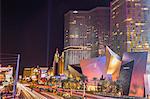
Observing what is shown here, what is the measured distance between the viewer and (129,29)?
781 inches

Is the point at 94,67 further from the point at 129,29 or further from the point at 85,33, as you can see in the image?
the point at 85,33

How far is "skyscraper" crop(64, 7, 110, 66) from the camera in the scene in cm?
2152

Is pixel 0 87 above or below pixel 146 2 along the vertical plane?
below

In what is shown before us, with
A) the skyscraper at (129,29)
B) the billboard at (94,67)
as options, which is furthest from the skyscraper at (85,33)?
the billboard at (94,67)

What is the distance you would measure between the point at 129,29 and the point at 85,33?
13.1 ft

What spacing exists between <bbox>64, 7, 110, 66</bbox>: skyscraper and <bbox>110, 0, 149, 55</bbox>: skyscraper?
1.27 m

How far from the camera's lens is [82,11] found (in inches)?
930

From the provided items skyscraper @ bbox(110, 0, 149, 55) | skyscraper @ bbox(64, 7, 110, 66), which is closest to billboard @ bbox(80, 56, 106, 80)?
skyscraper @ bbox(110, 0, 149, 55)

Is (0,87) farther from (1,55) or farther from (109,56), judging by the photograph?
(109,56)

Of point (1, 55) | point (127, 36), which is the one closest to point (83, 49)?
point (127, 36)

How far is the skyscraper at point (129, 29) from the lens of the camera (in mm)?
19250

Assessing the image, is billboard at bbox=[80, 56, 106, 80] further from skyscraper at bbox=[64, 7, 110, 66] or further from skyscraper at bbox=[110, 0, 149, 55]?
skyscraper at bbox=[64, 7, 110, 66]

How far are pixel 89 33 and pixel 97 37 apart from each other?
1.16m

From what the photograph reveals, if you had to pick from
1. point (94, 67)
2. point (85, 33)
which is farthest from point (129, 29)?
point (94, 67)
